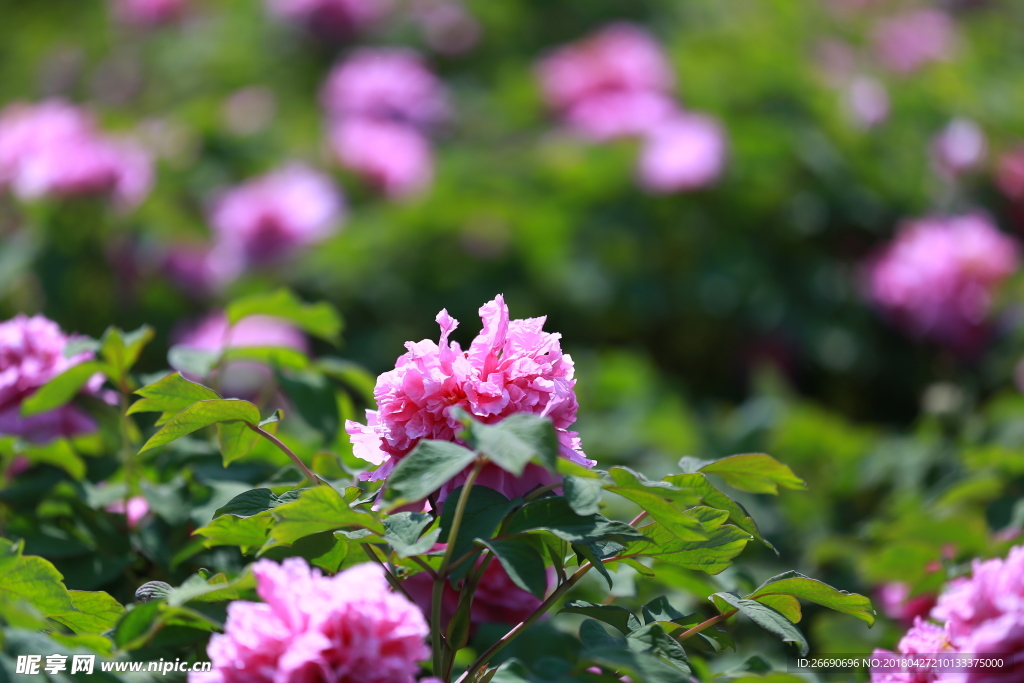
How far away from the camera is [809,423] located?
2.25m

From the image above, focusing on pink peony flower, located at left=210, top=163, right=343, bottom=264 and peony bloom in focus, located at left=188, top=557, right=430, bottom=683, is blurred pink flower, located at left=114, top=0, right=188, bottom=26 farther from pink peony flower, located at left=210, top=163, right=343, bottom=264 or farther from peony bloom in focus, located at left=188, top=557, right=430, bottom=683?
peony bloom in focus, located at left=188, top=557, right=430, bottom=683

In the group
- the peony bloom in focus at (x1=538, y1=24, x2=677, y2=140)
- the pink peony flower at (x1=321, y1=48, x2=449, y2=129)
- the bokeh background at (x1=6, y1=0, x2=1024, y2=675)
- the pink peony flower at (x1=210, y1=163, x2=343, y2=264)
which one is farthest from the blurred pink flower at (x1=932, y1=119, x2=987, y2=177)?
the pink peony flower at (x1=210, y1=163, x2=343, y2=264)

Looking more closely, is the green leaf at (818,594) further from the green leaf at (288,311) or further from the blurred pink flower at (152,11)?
the blurred pink flower at (152,11)

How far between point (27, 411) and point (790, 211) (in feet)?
8.42

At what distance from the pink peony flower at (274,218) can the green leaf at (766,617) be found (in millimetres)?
2291

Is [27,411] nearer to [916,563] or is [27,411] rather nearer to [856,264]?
[916,563]

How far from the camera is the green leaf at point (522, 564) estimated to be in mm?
748

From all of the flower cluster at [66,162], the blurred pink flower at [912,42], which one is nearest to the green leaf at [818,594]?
the flower cluster at [66,162]

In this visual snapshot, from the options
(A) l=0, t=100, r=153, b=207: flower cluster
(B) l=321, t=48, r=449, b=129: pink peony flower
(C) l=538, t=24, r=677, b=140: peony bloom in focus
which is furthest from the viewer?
(B) l=321, t=48, r=449, b=129: pink peony flower

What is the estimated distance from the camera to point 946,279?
2674mm

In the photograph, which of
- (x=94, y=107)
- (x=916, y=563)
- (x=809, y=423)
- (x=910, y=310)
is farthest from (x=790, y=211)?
(x=94, y=107)

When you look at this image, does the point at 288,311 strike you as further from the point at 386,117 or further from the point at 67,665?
the point at 386,117

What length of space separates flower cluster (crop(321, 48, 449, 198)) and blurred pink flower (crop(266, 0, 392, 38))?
28 cm

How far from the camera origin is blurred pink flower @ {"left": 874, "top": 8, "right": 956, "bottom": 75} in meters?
4.51
